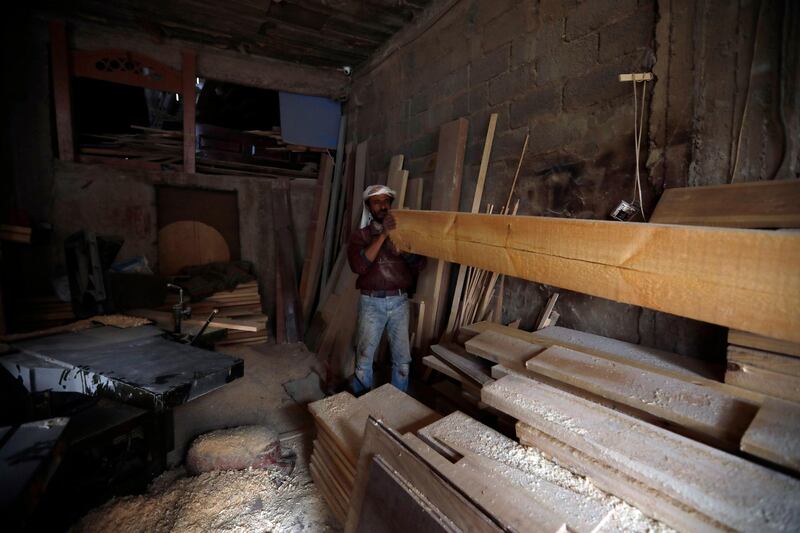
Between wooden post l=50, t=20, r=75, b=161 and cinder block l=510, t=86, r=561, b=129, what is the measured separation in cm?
454

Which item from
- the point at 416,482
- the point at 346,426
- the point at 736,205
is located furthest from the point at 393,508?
the point at 736,205

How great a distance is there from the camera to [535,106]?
2479mm

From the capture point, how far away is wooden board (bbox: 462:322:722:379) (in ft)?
5.23

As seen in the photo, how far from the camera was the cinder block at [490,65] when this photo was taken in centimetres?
269

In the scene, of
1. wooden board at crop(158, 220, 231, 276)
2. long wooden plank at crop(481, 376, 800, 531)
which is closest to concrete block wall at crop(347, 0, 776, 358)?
long wooden plank at crop(481, 376, 800, 531)

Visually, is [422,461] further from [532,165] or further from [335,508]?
[532,165]

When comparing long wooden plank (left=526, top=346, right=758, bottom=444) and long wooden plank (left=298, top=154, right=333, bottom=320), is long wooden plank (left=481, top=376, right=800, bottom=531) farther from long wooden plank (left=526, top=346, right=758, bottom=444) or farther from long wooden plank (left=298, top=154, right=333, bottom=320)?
long wooden plank (left=298, top=154, right=333, bottom=320)

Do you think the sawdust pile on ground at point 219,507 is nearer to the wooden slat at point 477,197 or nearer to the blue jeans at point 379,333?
the blue jeans at point 379,333

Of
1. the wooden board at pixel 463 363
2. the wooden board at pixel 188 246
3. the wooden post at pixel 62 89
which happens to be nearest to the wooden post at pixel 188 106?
the wooden board at pixel 188 246

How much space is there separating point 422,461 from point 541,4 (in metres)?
2.73

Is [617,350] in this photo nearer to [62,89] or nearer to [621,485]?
[621,485]

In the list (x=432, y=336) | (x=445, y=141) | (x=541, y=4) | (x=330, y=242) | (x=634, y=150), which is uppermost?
(x=541, y=4)

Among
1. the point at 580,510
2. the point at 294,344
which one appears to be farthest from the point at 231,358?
the point at 294,344

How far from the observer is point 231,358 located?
209cm
